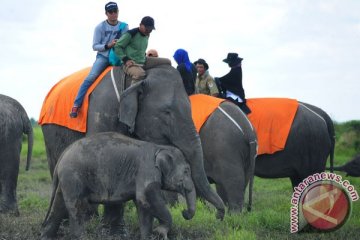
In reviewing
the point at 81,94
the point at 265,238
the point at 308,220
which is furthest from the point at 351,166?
the point at 81,94

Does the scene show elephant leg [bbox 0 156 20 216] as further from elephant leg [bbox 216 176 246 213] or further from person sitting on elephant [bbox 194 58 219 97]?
person sitting on elephant [bbox 194 58 219 97]

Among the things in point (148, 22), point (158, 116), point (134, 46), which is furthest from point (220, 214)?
point (148, 22)

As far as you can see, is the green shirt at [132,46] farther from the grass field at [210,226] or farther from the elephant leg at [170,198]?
the elephant leg at [170,198]

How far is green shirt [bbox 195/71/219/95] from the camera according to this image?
11.7 m

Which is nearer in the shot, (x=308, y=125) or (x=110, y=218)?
(x=110, y=218)

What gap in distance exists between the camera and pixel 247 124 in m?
10.2

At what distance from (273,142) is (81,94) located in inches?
151

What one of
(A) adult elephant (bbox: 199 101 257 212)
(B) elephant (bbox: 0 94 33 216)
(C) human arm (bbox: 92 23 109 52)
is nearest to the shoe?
(C) human arm (bbox: 92 23 109 52)

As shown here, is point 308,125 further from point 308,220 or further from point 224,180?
point 308,220

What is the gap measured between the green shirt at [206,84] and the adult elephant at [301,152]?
124 cm

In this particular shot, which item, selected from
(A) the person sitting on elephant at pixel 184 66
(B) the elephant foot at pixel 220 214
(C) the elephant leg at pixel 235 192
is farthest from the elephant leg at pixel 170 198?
(B) the elephant foot at pixel 220 214

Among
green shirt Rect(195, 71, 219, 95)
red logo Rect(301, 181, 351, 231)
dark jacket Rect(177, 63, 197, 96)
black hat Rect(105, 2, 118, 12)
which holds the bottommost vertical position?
red logo Rect(301, 181, 351, 231)

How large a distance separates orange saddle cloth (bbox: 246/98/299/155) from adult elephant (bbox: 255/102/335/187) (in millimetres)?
110

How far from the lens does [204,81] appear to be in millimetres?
11766
